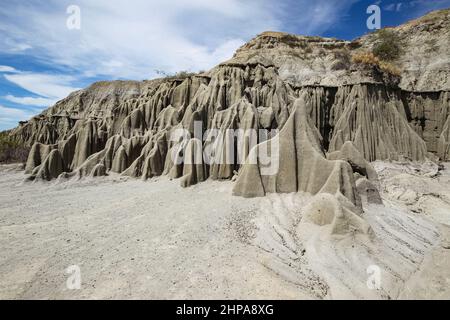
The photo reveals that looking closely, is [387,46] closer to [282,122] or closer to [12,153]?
[282,122]

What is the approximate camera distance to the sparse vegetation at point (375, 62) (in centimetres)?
2823

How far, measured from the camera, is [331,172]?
1115 cm

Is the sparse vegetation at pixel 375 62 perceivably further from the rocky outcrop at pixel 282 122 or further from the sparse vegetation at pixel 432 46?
the sparse vegetation at pixel 432 46

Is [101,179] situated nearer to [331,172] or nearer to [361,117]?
[331,172]

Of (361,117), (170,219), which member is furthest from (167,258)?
(361,117)

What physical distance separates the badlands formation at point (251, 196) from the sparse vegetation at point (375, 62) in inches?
17.2

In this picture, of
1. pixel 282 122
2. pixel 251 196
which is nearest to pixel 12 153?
pixel 282 122

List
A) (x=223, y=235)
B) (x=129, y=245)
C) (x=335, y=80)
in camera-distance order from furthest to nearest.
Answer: (x=335, y=80) < (x=223, y=235) < (x=129, y=245)

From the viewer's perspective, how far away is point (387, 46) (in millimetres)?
31547

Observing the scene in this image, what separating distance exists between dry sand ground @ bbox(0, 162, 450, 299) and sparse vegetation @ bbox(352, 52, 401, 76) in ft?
66.5

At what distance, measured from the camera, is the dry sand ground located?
6070 mm

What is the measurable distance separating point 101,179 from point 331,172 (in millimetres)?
16115

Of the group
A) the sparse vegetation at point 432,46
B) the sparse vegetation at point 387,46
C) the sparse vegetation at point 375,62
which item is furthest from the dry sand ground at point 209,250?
the sparse vegetation at point 432,46

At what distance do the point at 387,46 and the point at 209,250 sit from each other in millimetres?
35200
